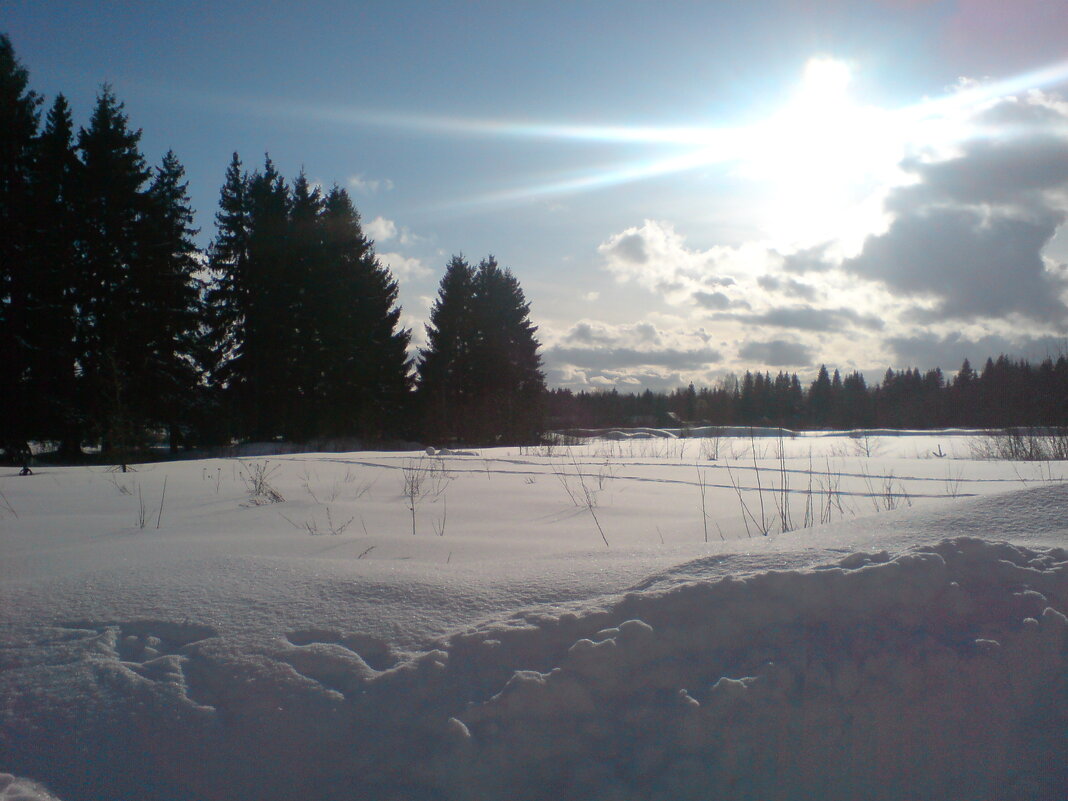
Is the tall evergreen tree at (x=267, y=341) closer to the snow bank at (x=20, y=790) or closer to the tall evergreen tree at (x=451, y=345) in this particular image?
the tall evergreen tree at (x=451, y=345)

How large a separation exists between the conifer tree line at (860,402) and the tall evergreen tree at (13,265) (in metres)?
17.2

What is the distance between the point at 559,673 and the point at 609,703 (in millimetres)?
125

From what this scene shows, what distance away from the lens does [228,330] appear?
1988cm

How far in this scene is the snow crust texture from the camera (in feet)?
3.71

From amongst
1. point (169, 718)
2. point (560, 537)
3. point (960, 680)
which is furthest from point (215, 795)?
point (560, 537)

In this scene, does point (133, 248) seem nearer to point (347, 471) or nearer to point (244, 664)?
point (347, 471)

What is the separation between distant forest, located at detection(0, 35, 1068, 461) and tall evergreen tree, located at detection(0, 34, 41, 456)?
0.11 feet

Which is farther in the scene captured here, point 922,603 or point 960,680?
point 922,603

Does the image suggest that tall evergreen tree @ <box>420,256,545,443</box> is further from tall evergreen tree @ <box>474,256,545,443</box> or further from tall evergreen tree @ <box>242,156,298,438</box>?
tall evergreen tree @ <box>242,156,298,438</box>

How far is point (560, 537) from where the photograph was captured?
9.41ft

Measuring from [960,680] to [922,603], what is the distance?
215mm

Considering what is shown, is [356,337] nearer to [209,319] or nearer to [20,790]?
[209,319]

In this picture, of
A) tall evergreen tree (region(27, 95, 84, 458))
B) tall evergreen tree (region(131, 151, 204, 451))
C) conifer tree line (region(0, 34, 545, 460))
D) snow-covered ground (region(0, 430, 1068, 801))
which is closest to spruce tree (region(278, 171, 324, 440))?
conifer tree line (region(0, 34, 545, 460))

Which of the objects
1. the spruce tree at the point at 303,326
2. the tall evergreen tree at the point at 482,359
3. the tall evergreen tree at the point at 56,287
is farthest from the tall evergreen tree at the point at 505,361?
the tall evergreen tree at the point at 56,287
